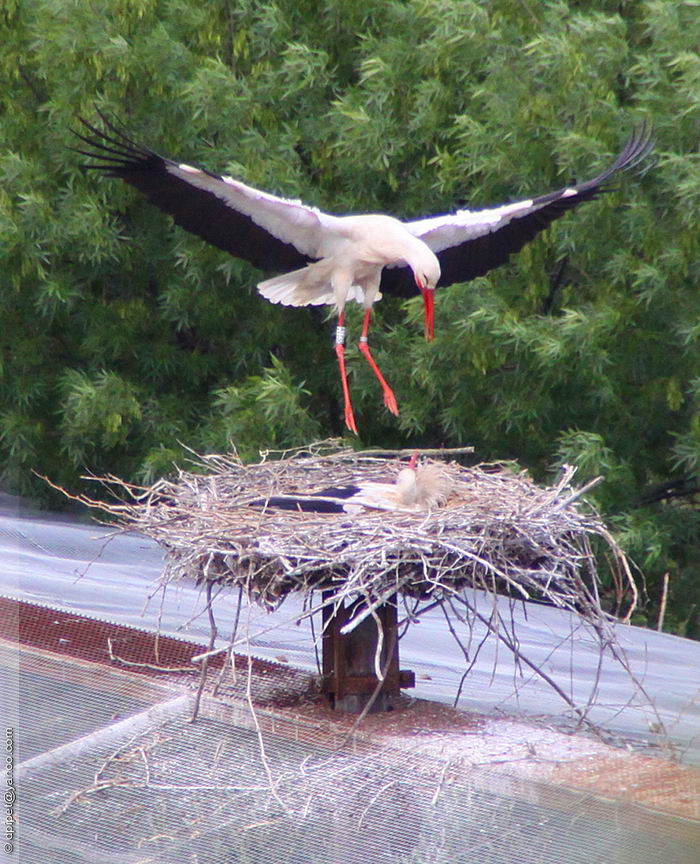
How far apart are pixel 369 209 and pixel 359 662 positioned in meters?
3.55

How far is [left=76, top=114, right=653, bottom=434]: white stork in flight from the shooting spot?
439 cm

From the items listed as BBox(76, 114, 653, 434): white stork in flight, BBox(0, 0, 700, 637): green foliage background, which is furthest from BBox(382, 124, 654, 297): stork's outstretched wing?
BBox(0, 0, 700, 637): green foliage background

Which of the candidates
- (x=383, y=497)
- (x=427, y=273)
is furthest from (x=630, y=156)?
(x=383, y=497)

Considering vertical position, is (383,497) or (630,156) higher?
(630,156)

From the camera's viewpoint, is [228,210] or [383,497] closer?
[383,497]

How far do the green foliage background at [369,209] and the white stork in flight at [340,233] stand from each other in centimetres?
62

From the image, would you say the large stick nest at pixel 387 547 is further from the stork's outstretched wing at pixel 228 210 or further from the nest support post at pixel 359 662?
the stork's outstretched wing at pixel 228 210

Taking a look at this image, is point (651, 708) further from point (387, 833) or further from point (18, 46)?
point (18, 46)

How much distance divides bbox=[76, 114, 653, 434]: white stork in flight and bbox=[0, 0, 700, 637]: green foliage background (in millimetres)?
621

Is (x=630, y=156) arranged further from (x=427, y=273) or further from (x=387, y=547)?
(x=387, y=547)

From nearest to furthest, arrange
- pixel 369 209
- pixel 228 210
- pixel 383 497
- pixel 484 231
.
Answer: pixel 383 497
pixel 228 210
pixel 484 231
pixel 369 209

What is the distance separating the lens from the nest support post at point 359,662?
3.29m

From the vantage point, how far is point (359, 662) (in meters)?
3.34

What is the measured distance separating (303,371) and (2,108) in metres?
2.22
